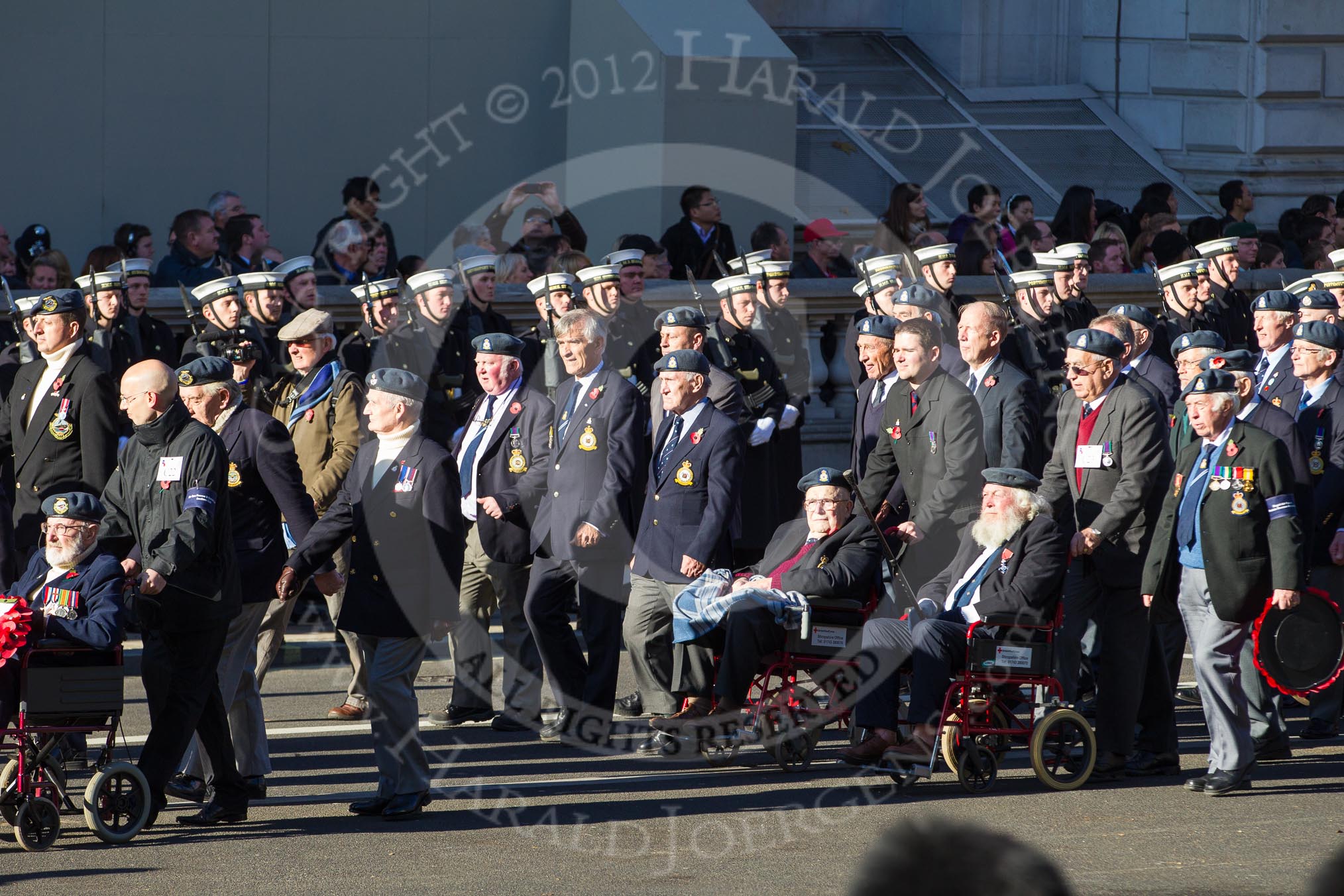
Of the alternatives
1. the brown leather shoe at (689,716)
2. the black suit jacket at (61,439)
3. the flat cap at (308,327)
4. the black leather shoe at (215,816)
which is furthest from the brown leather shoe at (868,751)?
the black suit jacket at (61,439)

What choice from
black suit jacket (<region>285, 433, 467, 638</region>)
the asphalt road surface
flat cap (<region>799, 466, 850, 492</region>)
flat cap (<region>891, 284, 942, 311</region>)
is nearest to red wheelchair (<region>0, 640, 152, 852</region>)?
the asphalt road surface

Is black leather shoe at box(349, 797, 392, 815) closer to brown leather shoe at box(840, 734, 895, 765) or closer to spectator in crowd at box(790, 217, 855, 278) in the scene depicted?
brown leather shoe at box(840, 734, 895, 765)

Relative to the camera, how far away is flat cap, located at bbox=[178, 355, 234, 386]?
26.5ft

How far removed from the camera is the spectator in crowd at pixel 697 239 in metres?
14.6

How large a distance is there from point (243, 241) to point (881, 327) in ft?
16.6

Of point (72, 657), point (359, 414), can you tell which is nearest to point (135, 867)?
point (72, 657)

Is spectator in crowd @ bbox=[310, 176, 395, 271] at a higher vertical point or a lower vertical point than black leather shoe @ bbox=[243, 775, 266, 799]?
higher

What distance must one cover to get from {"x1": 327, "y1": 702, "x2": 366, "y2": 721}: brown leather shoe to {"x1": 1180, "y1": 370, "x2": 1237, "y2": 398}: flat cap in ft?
13.9

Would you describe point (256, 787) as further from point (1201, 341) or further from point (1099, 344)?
point (1201, 341)

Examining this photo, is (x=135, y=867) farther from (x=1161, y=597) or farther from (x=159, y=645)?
(x=1161, y=597)

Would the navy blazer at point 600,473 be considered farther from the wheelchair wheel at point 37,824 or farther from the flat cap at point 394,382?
the wheelchair wheel at point 37,824

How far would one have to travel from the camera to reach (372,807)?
7.86m

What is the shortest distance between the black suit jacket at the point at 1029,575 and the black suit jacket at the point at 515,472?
236 cm

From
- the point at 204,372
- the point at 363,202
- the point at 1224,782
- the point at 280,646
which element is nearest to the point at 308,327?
the point at 280,646
